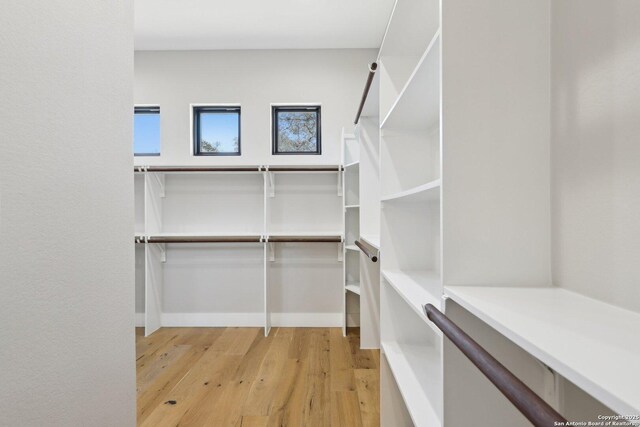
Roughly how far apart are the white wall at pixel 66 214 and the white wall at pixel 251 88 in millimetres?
2082

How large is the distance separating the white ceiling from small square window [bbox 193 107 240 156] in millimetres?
612

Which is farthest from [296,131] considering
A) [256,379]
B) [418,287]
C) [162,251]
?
[418,287]

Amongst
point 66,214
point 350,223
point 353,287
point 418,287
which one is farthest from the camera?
point 350,223

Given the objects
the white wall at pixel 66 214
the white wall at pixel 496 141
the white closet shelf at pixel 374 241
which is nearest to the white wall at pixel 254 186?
the white closet shelf at pixel 374 241

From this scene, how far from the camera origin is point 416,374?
3.84 ft

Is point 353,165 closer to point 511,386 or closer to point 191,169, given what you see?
point 191,169

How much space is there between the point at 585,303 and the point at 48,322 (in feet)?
3.73

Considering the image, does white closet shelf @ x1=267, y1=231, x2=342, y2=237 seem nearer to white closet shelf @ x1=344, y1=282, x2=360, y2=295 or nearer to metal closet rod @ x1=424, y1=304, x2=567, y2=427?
white closet shelf @ x1=344, y1=282, x2=360, y2=295

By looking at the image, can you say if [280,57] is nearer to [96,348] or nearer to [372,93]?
[372,93]

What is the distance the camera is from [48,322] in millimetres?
694

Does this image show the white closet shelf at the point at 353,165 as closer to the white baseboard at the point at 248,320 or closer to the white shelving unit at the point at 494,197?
the white baseboard at the point at 248,320

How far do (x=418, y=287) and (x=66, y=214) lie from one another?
1061 millimetres

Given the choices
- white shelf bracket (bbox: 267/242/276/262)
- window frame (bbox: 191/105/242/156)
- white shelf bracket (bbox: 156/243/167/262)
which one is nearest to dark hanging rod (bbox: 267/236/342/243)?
white shelf bracket (bbox: 267/242/276/262)

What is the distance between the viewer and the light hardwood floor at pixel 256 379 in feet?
5.64
